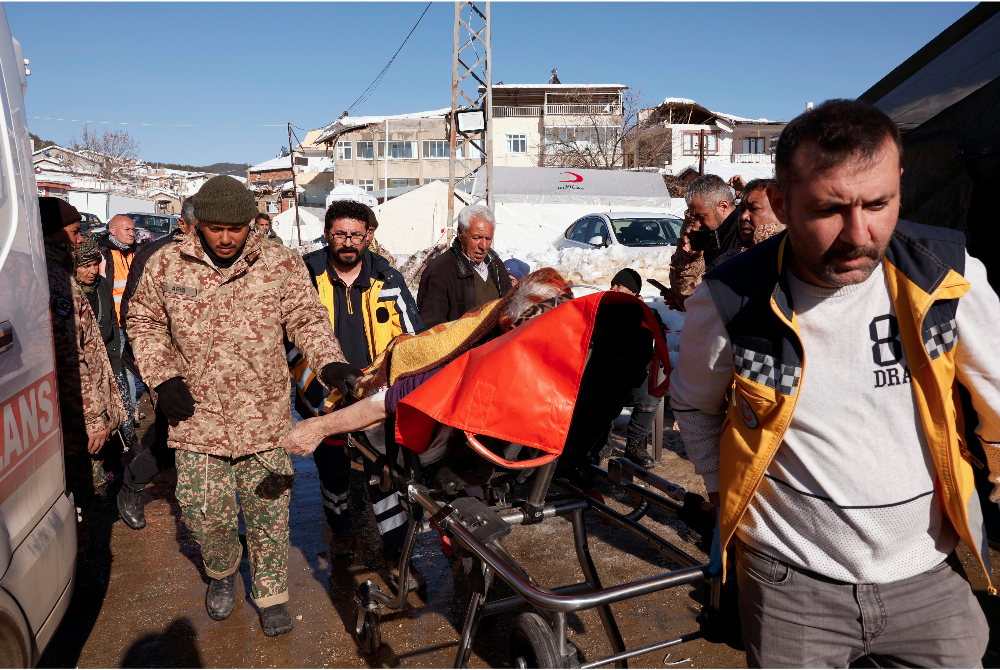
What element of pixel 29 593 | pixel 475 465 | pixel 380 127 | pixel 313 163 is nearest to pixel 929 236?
pixel 475 465

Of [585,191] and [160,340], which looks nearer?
[160,340]

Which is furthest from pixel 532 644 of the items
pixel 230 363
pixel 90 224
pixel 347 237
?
pixel 90 224

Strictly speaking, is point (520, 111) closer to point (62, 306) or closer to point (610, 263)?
point (610, 263)

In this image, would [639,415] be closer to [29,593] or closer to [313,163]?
[29,593]

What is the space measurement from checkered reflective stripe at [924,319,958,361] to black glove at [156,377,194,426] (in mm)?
2899

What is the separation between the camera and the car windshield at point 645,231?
43.9 ft

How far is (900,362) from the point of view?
5.02ft

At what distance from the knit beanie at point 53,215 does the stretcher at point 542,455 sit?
2.51 metres

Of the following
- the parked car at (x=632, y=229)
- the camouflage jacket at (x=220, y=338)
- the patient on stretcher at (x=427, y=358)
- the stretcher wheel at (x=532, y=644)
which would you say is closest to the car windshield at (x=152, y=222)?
the parked car at (x=632, y=229)

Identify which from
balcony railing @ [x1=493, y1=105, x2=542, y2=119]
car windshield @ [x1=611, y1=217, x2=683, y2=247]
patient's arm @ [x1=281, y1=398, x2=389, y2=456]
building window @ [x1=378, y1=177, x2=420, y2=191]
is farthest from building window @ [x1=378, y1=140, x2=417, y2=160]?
patient's arm @ [x1=281, y1=398, x2=389, y2=456]

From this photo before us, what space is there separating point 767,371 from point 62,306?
3669 millimetres

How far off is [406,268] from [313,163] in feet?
213

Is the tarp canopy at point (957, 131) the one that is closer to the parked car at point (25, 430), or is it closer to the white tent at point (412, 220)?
the parked car at point (25, 430)

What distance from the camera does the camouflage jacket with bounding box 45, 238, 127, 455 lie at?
372 centimetres
